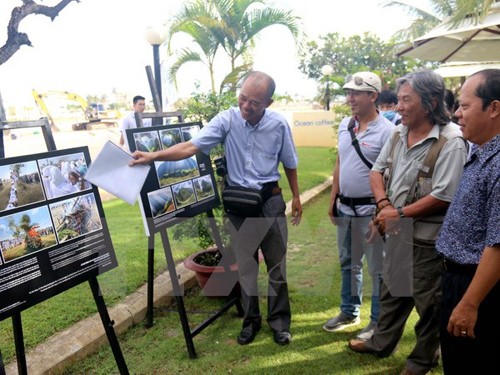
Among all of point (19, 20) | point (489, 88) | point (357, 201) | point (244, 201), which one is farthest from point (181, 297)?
point (19, 20)

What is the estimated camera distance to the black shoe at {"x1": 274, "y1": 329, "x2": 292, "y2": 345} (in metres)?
3.05

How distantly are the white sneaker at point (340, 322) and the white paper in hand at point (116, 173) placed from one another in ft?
6.31

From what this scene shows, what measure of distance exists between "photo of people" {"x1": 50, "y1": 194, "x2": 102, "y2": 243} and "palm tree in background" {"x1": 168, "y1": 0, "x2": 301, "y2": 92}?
4827 millimetres

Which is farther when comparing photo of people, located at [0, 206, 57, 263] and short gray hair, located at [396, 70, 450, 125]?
short gray hair, located at [396, 70, 450, 125]

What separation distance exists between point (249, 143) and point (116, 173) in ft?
3.36

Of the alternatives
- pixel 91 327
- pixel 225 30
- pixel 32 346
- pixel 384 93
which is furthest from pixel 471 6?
pixel 32 346

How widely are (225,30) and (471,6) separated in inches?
148

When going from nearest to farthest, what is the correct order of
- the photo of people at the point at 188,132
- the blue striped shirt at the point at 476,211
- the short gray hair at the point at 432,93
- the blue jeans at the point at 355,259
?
the blue striped shirt at the point at 476,211 → the short gray hair at the point at 432,93 → the blue jeans at the point at 355,259 → the photo of people at the point at 188,132

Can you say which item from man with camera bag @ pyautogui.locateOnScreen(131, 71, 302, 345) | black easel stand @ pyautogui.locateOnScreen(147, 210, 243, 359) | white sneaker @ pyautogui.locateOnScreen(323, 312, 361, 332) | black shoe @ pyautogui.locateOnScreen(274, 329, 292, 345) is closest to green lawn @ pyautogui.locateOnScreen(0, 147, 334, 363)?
black easel stand @ pyautogui.locateOnScreen(147, 210, 243, 359)

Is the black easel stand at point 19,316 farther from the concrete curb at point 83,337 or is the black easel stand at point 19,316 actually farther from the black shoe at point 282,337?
the black shoe at point 282,337

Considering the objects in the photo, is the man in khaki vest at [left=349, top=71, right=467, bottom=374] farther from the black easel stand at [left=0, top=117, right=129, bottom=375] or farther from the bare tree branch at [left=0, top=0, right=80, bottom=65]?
the bare tree branch at [left=0, top=0, right=80, bottom=65]

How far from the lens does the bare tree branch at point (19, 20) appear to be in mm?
3137

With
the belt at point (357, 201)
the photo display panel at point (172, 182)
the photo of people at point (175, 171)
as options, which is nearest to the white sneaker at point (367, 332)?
the belt at point (357, 201)

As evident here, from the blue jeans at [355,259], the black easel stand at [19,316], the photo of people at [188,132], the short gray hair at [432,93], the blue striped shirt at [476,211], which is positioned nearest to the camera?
the blue striped shirt at [476,211]
